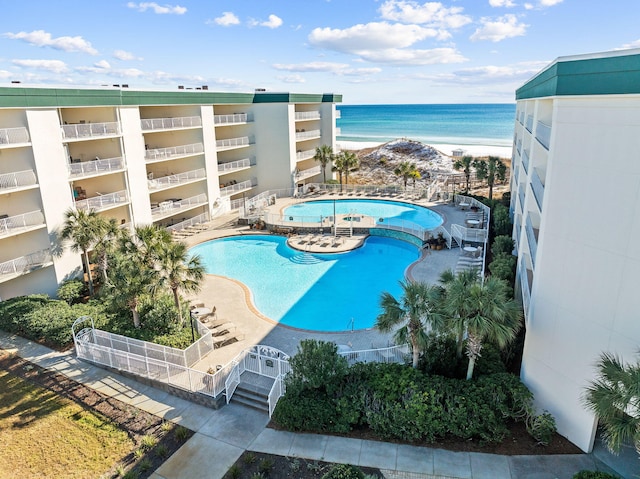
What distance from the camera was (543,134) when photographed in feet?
52.0

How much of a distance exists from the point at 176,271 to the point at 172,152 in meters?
18.2

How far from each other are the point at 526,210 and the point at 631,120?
8.38 metres

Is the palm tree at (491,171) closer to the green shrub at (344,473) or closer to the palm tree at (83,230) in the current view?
the palm tree at (83,230)

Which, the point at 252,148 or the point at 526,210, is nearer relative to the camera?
→ the point at 526,210

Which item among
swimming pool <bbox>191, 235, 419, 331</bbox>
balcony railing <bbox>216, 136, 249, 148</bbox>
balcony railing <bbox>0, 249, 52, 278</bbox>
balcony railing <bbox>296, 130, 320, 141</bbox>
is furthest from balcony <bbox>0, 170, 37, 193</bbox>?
balcony railing <bbox>296, 130, 320, 141</bbox>

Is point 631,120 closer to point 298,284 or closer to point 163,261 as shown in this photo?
point 163,261

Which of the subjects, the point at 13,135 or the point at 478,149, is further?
the point at 478,149

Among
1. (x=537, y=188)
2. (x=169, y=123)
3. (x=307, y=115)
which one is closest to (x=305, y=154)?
(x=307, y=115)

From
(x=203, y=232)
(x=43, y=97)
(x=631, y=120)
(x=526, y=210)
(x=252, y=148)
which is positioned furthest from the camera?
(x=252, y=148)

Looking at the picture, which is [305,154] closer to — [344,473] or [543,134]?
[543,134]

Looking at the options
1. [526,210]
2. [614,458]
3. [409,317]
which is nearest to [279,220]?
[526,210]

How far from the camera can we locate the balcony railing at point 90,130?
2281 cm

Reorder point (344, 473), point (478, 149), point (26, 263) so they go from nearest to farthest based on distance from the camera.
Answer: point (344, 473) → point (26, 263) → point (478, 149)

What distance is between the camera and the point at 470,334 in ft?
39.8
